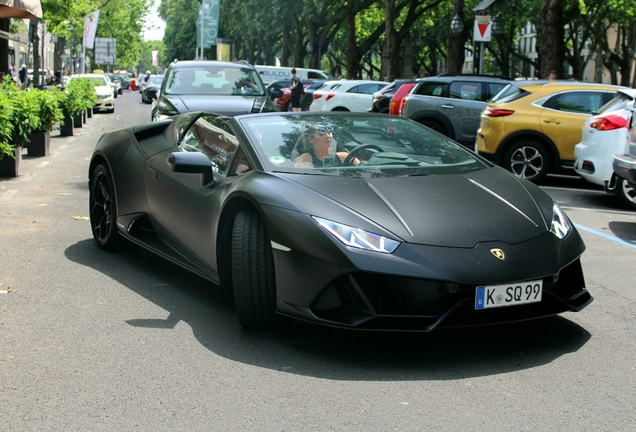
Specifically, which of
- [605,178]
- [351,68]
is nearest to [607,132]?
[605,178]

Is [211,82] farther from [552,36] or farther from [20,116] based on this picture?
[552,36]

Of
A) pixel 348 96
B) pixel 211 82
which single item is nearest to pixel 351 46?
pixel 348 96

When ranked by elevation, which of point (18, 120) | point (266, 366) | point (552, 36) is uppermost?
Answer: point (552, 36)

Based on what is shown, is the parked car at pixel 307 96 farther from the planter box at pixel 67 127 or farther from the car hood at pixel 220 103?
the car hood at pixel 220 103

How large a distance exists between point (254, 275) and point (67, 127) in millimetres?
17445

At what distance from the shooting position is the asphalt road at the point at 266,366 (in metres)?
3.71

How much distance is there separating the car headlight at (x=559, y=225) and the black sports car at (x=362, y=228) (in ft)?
0.04

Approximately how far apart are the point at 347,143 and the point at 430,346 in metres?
1.43

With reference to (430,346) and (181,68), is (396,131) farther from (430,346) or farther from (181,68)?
(181,68)

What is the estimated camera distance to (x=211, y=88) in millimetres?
14305

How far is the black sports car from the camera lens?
4.32 m

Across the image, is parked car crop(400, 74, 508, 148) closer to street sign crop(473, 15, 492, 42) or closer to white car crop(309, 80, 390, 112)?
street sign crop(473, 15, 492, 42)

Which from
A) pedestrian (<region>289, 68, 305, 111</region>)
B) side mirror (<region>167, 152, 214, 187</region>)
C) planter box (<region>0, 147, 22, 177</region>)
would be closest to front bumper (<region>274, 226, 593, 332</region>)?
side mirror (<region>167, 152, 214, 187</region>)

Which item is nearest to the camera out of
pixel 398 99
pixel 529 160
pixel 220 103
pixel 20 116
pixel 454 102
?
pixel 20 116
